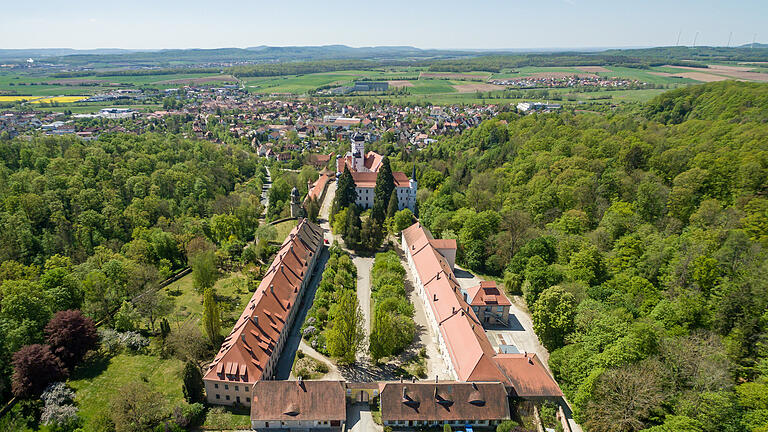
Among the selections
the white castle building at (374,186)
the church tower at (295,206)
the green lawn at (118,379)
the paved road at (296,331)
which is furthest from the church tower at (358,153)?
the green lawn at (118,379)

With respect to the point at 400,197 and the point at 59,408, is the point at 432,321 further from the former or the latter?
the point at 400,197

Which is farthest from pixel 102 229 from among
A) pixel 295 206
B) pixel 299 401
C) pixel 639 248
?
pixel 639 248

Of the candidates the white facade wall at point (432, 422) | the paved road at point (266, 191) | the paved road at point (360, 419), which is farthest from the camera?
the paved road at point (266, 191)

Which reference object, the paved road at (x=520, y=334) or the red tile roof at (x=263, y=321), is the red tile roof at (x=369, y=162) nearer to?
the red tile roof at (x=263, y=321)

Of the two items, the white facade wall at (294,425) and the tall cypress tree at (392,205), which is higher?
the tall cypress tree at (392,205)

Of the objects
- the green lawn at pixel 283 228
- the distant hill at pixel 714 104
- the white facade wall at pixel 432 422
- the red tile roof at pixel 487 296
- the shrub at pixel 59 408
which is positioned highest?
the distant hill at pixel 714 104

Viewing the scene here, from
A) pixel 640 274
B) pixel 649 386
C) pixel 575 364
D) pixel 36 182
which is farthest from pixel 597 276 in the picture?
pixel 36 182

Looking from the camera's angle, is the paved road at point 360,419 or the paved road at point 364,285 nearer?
the paved road at point 360,419

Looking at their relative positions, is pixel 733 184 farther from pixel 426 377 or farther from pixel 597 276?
pixel 426 377

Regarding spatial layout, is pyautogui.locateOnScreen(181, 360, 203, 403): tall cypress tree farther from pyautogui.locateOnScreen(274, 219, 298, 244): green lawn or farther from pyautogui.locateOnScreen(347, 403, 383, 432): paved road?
pyautogui.locateOnScreen(274, 219, 298, 244): green lawn
